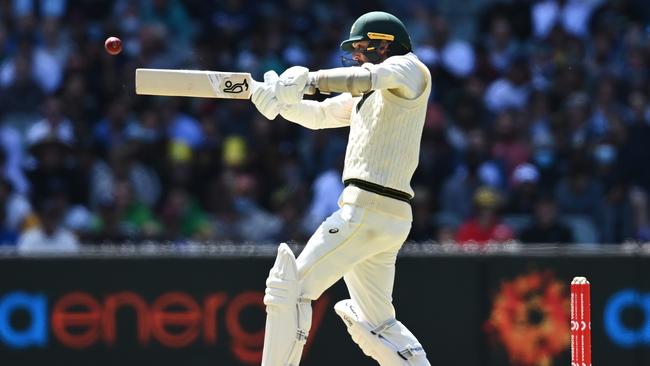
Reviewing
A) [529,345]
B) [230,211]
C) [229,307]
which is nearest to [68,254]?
[229,307]

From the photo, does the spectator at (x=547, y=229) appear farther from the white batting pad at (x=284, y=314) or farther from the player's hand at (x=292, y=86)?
the player's hand at (x=292, y=86)

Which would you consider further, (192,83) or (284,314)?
(192,83)

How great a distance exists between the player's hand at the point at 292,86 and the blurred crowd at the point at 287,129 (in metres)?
3.47

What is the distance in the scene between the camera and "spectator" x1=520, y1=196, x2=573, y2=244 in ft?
38.4

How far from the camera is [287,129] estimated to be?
13109 mm

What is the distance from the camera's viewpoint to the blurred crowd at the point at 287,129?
12.1 meters

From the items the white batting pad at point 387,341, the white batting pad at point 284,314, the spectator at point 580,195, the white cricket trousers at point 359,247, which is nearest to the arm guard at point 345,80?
the white cricket trousers at point 359,247

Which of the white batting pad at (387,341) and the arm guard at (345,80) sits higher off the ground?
the arm guard at (345,80)

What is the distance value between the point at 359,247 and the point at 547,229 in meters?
4.72

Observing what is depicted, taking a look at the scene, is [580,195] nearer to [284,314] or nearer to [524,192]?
[524,192]

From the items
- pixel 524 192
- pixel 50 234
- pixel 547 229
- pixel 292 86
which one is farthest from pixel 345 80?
pixel 524 192

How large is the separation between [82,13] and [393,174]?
23.8 ft

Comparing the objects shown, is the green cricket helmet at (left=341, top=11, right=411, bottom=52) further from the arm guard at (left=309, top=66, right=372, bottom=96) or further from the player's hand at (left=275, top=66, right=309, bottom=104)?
the player's hand at (left=275, top=66, right=309, bottom=104)

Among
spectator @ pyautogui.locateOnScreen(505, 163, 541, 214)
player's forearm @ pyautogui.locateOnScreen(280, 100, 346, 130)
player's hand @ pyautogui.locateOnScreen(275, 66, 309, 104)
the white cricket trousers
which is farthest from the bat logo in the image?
spectator @ pyautogui.locateOnScreen(505, 163, 541, 214)
